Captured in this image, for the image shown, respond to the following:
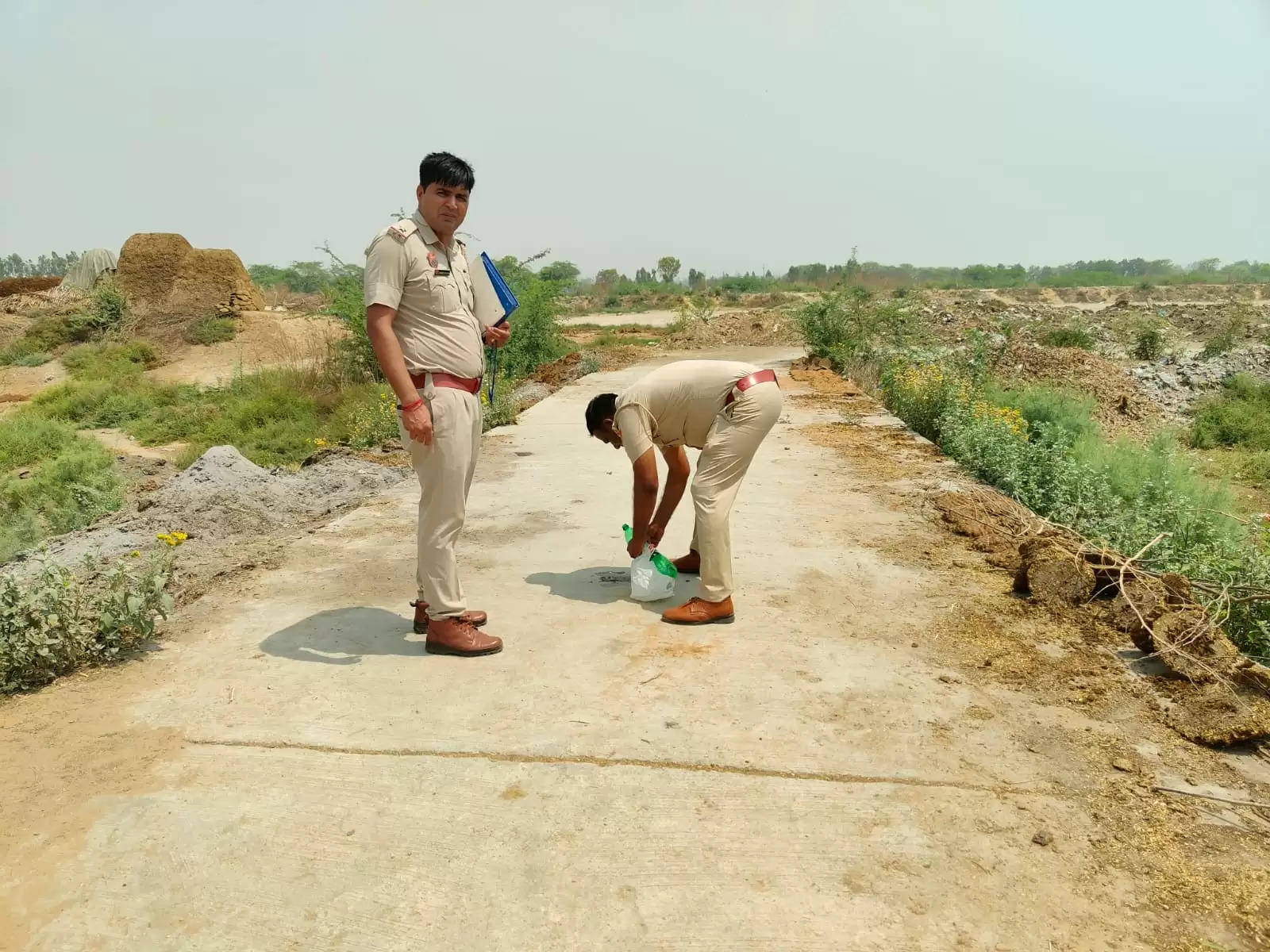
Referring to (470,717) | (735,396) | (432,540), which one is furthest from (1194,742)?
(432,540)

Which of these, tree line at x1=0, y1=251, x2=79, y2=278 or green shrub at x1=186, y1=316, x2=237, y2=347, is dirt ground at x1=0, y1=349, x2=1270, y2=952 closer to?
green shrub at x1=186, y1=316, x2=237, y2=347

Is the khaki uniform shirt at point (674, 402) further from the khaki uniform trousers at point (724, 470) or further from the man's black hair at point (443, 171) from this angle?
the man's black hair at point (443, 171)

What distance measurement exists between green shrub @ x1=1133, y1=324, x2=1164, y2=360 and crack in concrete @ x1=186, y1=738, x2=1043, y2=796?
18871mm

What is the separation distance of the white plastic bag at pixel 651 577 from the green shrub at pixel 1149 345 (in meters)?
18.0

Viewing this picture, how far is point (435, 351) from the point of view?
3.40m

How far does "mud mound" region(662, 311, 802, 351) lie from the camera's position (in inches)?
862

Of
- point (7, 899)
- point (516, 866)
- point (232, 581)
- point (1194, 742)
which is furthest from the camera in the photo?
point (232, 581)

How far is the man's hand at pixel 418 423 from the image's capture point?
329 centimetres

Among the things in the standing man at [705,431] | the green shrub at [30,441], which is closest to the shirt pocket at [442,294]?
the standing man at [705,431]

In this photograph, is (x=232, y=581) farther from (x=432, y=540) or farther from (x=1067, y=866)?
(x=1067, y=866)

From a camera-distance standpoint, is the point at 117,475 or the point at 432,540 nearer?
the point at 432,540

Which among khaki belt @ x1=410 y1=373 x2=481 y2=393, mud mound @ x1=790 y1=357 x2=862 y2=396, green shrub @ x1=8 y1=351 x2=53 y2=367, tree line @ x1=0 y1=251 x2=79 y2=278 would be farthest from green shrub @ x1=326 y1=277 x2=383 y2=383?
tree line @ x1=0 y1=251 x2=79 y2=278

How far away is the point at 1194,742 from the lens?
9.74 ft

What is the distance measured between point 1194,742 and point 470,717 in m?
2.45
